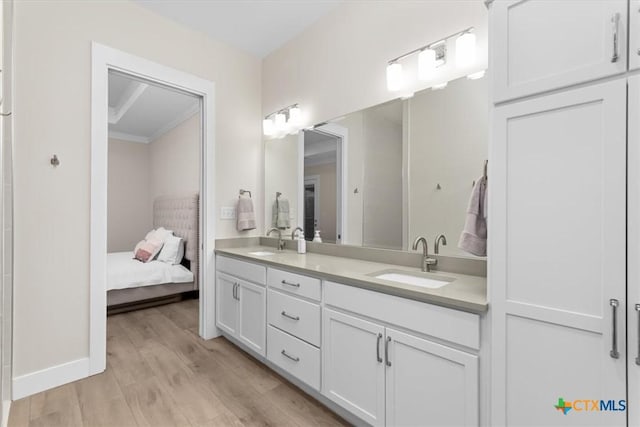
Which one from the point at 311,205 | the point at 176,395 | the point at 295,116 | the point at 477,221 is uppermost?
the point at 295,116

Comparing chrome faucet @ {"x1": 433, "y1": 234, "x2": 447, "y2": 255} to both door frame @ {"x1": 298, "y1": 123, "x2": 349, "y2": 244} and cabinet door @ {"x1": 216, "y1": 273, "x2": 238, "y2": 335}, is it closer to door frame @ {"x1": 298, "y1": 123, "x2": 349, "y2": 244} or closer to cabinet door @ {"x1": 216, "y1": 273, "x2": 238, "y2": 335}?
door frame @ {"x1": 298, "y1": 123, "x2": 349, "y2": 244}

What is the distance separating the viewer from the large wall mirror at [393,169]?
1.70 metres

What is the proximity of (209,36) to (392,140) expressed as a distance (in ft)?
6.54

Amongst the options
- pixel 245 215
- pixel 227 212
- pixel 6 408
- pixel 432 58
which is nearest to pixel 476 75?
pixel 432 58

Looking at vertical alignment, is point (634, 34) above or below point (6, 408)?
above

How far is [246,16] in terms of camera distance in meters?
2.47

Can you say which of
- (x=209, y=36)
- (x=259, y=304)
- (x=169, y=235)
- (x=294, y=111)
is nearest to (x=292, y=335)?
(x=259, y=304)

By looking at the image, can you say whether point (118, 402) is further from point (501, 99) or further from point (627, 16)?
point (627, 16)

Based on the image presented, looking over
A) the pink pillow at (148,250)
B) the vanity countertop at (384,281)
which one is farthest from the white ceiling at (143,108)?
the vanity countertop at (384,281)

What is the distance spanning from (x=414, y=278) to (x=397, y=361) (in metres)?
0.51

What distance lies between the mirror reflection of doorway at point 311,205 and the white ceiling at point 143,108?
178 cm

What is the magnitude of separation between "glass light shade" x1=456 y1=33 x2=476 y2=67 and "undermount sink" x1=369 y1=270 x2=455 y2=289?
117 centimetres

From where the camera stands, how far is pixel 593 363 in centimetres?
93

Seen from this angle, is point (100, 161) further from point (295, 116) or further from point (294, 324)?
point (294, 324)
